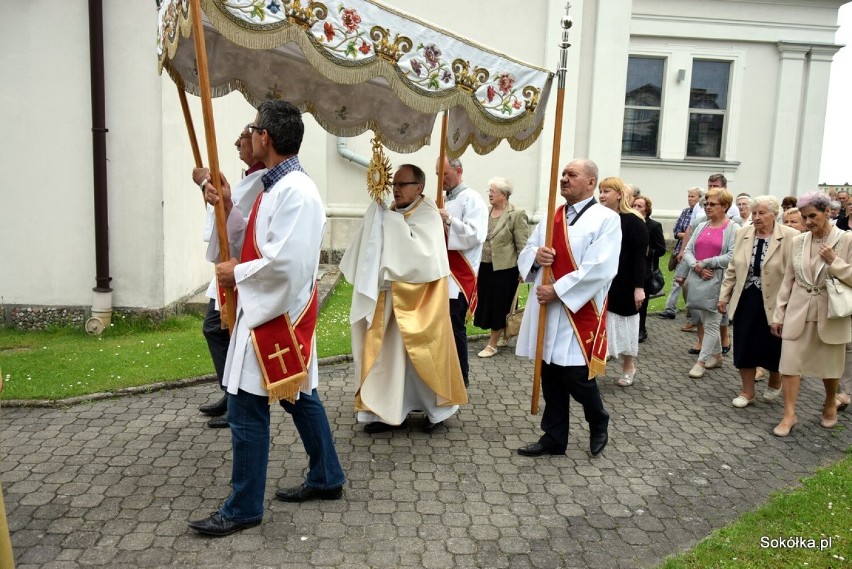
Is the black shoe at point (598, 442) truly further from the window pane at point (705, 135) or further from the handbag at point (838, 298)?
the window pane at point (705, 135)

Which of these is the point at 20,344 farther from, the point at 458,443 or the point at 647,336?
the point at 647,336

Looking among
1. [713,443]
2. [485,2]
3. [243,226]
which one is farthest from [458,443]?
[485,2]

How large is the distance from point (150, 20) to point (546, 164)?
7054mm

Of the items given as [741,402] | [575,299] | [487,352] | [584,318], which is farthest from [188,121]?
[741,402]

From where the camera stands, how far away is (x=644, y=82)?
52.5 ft

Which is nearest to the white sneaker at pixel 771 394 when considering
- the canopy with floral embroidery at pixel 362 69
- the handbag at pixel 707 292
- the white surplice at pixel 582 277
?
the handbag at pixel 707 292

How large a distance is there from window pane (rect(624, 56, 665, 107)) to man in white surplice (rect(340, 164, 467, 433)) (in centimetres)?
1258

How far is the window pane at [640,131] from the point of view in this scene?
16078 mm

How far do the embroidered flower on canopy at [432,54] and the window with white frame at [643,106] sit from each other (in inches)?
500

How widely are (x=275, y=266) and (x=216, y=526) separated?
1334mm

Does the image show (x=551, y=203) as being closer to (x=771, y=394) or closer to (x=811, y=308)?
(x=811, y=308)

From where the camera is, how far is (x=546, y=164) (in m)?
12.3

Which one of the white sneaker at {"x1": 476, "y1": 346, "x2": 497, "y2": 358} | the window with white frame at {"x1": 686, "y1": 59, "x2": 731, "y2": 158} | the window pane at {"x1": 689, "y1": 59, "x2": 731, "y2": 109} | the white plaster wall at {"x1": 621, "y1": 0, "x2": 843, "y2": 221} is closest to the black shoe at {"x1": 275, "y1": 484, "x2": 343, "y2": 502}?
the white sneaker at {"x1": 476, "y1": 346, "x2": 497, "y2": 358}

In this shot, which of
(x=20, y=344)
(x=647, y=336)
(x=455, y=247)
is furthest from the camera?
(x=647, y=336)
